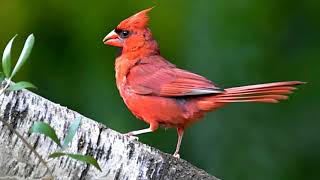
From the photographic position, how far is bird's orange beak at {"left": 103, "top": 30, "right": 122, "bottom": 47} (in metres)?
4.73

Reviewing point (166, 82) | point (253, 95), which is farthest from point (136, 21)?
point (253, 95)

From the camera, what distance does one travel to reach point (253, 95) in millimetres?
3770

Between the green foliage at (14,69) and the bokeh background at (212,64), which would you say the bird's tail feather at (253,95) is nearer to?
the bokeh background at (212,64)

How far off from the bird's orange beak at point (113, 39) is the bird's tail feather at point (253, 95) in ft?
3.02

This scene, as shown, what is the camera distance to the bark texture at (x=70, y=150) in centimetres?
232

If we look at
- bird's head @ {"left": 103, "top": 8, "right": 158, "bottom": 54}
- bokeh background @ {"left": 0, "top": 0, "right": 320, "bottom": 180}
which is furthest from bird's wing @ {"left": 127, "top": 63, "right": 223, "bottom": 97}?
bokeh background @ {"left": 0, "top": 0, "right": 320, "bottom": 180}

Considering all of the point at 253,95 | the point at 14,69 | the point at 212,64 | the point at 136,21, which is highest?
the point at 14,69

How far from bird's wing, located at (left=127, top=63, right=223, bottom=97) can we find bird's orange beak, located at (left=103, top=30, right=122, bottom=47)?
0.32 metres

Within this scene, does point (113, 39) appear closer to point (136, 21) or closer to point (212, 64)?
point (136, 21)

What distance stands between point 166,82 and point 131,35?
0.63m

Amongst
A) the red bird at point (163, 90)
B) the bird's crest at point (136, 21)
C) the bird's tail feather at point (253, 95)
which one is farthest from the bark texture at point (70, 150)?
the bird's crest at point (136, 21)

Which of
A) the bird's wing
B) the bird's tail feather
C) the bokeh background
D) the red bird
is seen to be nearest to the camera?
the bird's tail feather

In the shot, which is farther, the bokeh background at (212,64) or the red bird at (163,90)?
the bokeh background at (212,64)

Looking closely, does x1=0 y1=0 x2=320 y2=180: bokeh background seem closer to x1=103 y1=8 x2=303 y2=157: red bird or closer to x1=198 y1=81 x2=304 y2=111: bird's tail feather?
x1=103 y1=8 x2=303 y2=157: red bird
